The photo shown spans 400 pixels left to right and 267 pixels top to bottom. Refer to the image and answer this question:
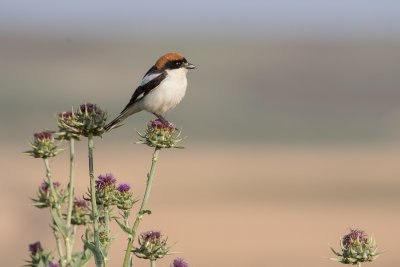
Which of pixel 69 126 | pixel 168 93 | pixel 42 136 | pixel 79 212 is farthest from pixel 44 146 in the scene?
pixel 168 93

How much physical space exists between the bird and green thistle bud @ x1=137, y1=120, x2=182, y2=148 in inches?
88.5

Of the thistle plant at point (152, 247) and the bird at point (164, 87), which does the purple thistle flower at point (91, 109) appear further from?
the bird at point (164, 87)

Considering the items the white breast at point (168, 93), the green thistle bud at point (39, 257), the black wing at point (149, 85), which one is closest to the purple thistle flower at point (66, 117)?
the green thistle bud at point (39, 257)

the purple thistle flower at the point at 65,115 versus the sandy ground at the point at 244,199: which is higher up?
the sandy ground at the point at 244,199

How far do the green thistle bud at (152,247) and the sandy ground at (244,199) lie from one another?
15896 mm

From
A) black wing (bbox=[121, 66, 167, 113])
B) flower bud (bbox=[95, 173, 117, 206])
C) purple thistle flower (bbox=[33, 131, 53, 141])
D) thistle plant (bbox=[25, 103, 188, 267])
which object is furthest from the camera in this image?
black wing (bbox=[121, 66, 167, 113])

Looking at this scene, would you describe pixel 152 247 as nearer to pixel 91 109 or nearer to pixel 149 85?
pixel 91 109

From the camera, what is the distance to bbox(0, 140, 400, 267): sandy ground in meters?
26.8

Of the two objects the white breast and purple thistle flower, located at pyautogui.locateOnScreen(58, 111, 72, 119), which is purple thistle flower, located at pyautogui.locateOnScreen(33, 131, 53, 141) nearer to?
purple thistle flower, located at pyautogui.locateOnScreen(58, 111, 72, 119)

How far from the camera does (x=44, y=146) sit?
6.37 metres

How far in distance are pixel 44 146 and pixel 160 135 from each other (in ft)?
3.20

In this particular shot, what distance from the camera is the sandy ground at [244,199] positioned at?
26844 millimetres

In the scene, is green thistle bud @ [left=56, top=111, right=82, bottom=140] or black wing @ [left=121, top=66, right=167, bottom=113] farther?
black wing @ [left=121, top=66, right=167, bottom=113]

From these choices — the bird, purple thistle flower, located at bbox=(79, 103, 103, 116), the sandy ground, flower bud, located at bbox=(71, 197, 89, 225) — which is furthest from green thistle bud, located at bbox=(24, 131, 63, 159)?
the sandy ground
